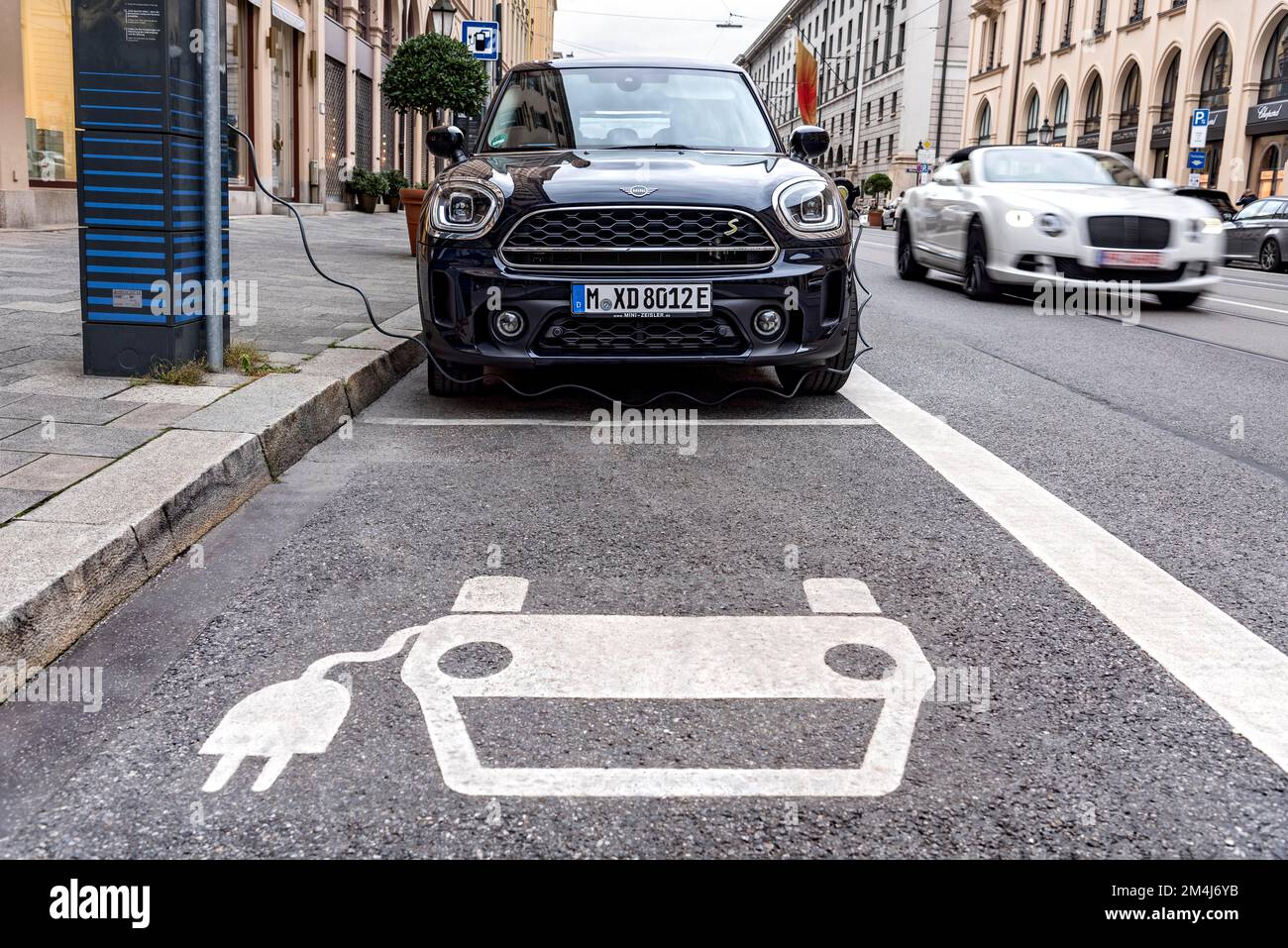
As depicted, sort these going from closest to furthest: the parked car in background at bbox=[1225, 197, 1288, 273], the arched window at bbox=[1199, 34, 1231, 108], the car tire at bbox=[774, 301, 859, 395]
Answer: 1. the car tire at bbox=[774, 301, 859, 395]
2. the parked car in background at bbox=[1225, 197, 1288, 273]
3. the arched window at bbox=[1199, 34, 1231, 108]

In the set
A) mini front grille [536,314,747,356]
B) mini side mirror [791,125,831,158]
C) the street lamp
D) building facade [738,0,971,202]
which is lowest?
mini front grille [536,314,747,356]

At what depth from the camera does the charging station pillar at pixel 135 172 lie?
504 cm

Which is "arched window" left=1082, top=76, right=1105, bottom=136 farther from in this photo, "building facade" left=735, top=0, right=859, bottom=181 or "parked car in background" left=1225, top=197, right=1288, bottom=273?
"parked car in background" left=1225, top=197, right=1288, bottom=273

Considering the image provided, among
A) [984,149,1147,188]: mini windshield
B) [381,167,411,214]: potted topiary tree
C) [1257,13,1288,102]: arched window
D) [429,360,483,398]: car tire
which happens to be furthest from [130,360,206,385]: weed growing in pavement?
[1257,13,1288,102]: arched window

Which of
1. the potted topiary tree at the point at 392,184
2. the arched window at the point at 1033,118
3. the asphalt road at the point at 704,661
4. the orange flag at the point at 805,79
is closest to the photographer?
the asphalt road at the point at 704,661

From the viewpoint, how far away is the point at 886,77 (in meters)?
69.9

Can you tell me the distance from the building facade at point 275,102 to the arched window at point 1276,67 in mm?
21755

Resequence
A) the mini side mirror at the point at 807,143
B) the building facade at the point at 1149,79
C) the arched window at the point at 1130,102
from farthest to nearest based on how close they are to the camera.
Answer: the arched window at the point at 1130,102, the building facade at the point at 1149,79, the mini side mirror at the point at 807,143

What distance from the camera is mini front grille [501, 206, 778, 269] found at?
207 inches

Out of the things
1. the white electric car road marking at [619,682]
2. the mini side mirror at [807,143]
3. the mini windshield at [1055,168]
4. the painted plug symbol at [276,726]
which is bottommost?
the painted plug symbol at [276,726]

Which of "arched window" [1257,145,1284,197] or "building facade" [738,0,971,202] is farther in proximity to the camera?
"building facade" [738,0,971,202]

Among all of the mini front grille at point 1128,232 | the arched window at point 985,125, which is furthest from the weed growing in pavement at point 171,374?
the arched window at point 985,125

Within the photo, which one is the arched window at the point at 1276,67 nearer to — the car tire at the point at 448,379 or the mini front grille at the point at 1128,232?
the mini front grille at the point at 1128,232

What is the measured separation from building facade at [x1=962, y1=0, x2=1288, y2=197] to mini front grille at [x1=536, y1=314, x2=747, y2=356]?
3037 cm
